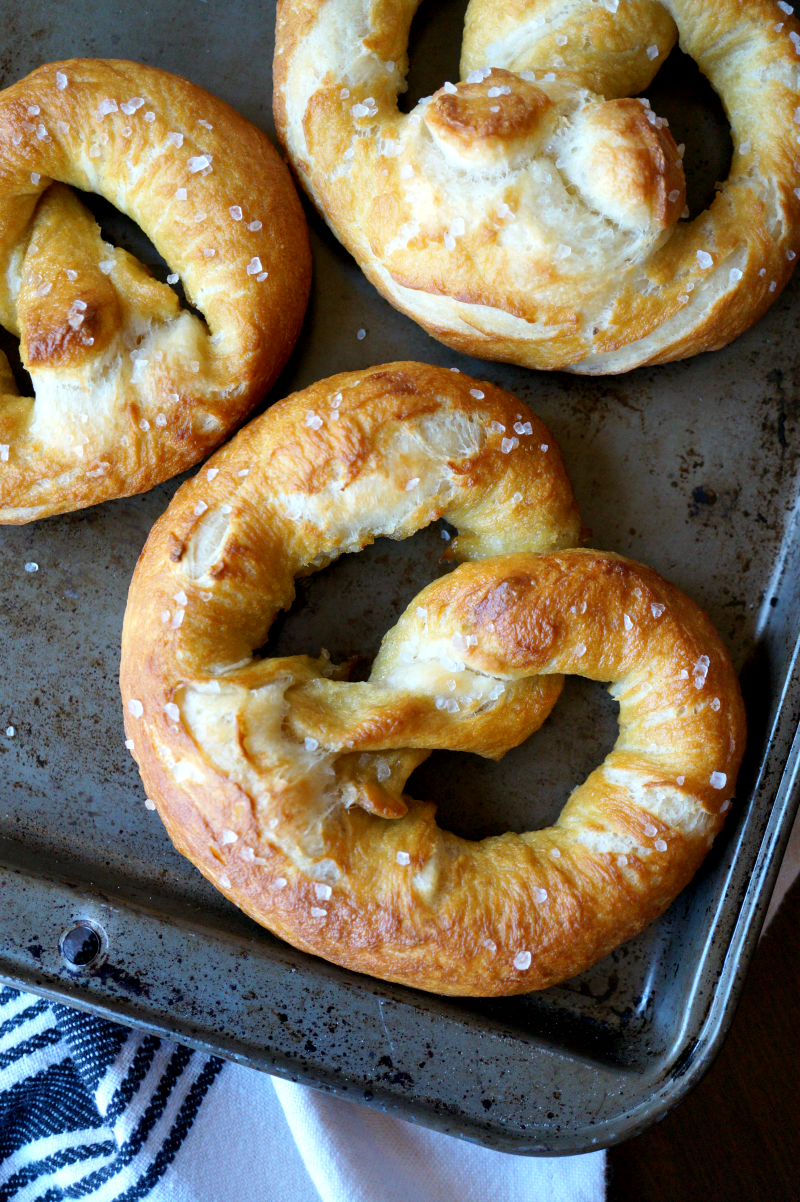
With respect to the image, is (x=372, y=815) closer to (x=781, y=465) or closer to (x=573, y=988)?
(x=573, y=988)

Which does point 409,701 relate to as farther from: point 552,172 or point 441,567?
point 552,172

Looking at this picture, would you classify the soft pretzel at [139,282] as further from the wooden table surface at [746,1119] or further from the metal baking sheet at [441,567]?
the wooden table surface at [746,1119]

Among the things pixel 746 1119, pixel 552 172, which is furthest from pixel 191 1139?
pixel 552 172

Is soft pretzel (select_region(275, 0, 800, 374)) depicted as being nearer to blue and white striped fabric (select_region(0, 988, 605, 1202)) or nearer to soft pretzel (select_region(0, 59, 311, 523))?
soft pretzel (select_region(0, 59, 311, 523))

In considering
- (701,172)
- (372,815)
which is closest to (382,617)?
(372,815)

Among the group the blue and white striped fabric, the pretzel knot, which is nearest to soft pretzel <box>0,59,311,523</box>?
the pretzel knot

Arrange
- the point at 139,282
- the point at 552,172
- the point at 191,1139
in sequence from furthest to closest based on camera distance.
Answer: the point at 191,1139 < the point at 139,282 < the point at 552,172
